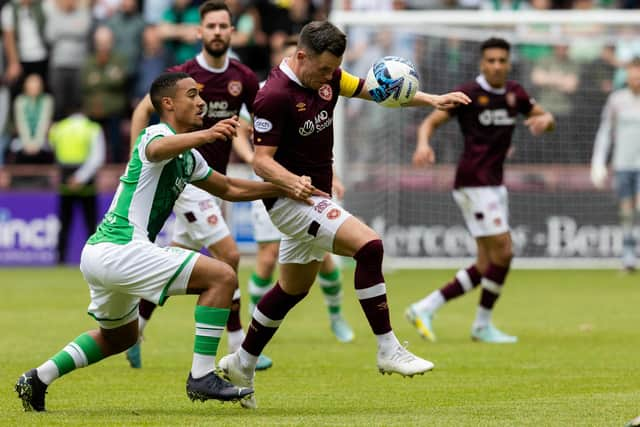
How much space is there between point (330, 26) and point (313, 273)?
1586 mm

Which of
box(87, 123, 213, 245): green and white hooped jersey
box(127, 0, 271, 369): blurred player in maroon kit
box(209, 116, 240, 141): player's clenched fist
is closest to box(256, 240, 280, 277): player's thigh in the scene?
box(127, 0, 271, 369): blurred player in maroon kit

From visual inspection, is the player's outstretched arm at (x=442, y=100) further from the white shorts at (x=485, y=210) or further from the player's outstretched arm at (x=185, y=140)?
the white shorts at (x=485, y=210)

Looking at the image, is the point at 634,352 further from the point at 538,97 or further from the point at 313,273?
the point at 538,97

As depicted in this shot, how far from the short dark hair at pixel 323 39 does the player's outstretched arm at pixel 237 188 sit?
86 cm

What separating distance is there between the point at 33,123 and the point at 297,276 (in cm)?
1442

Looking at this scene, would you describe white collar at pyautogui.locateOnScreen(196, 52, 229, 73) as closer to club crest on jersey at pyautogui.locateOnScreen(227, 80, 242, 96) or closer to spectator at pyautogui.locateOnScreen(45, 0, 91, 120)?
club crest on jersey at pyautogui.locateOnScreen(227, 80, 242, 96)

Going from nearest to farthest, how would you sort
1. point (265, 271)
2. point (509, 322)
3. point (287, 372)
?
point (287, 372) < point (265, 271) < point (509, 322)

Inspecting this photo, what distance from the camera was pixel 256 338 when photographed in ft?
27.1

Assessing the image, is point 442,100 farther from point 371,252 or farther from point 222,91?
point 222,91

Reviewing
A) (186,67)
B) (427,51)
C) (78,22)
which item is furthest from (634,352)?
(78,22)

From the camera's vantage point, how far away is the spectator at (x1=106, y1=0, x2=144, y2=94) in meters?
21.9

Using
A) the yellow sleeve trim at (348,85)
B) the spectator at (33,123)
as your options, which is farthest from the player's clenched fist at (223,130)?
the spectator at (33,123)

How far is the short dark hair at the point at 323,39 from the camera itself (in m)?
7.79

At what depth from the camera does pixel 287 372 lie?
9.71 metres
